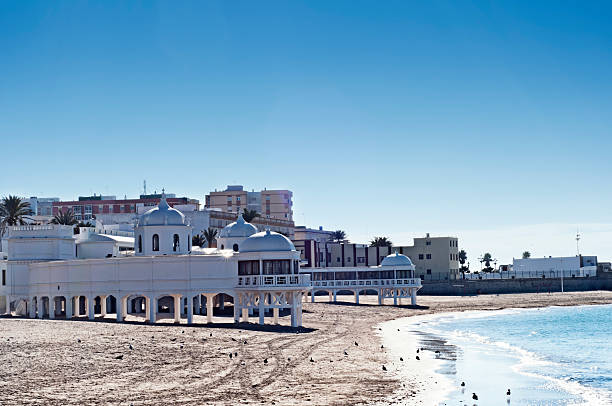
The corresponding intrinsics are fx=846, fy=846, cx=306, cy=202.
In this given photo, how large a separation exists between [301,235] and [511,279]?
42841 mm

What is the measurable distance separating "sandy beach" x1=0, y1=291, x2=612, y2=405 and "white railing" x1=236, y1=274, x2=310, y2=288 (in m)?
2.67

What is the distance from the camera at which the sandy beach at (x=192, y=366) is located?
92.4ft

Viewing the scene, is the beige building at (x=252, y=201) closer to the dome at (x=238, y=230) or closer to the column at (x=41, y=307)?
the dome at (x=238, y=230)

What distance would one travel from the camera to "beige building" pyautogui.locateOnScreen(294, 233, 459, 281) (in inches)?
5177

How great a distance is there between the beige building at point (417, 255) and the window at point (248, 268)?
231ft

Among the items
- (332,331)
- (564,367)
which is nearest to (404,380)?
(564,367)

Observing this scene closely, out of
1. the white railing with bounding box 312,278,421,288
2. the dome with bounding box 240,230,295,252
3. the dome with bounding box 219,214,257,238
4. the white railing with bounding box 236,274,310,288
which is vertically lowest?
the white railing with bounding box 312,278,421,288

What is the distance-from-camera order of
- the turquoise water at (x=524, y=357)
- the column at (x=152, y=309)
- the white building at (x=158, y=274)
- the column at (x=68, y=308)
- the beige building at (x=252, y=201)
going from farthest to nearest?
the beige building at (x=252, y=201), the column at (x=68, y=308), the column at (x=152, y=309), the white building at (x=158, y=274), the turquoise water at (x=524, y=357)

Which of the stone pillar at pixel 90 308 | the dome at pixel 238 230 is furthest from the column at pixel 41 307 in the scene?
the dome at pixel 238 230

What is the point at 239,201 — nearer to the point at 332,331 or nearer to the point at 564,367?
the point at 332,331

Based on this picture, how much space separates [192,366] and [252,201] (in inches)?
5277

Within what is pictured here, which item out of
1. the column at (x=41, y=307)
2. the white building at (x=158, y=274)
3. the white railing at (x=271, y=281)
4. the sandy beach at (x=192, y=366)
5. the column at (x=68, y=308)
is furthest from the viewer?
the column at (x=41, y=307)

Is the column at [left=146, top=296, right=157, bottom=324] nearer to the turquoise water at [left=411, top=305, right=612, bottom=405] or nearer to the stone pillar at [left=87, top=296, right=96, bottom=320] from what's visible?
the stone pillar at [left=87, top=296, right=96, bottom=320]

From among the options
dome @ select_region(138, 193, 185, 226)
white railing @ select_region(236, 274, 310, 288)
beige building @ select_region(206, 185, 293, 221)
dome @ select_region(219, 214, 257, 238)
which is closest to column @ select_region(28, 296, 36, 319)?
dome @ select_region(138, 193, 185, 226)
